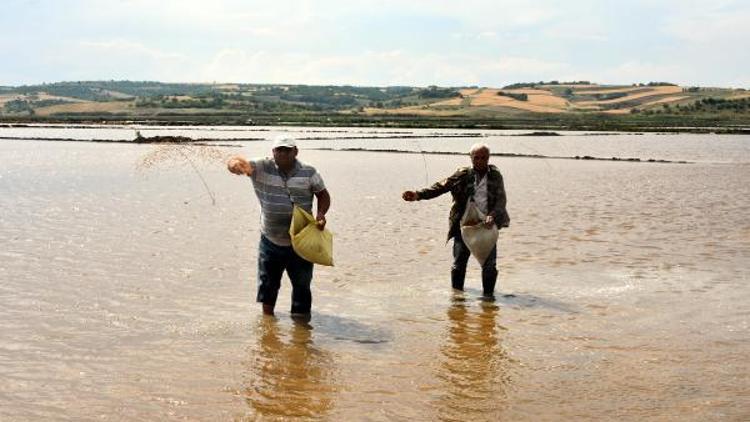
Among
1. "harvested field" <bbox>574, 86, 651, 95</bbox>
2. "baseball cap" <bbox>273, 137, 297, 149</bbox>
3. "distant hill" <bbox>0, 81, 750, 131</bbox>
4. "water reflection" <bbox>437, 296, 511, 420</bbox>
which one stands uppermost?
"harvested field" <bbox>574, 86, 651, 95</bbox>

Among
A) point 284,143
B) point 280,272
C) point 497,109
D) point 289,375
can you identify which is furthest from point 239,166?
point 497,109

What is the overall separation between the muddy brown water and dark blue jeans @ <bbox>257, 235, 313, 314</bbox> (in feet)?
0.59

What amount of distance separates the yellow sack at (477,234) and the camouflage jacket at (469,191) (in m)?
0.10

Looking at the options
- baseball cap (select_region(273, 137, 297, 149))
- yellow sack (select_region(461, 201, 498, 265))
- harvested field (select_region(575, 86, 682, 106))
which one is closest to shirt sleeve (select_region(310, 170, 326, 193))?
baseball cap (select_region(273, 137, 297, 149))

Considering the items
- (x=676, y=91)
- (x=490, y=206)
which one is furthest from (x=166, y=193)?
(x=676, y=91)

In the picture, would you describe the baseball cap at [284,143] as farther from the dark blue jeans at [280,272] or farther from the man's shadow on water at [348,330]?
the man's shadow on water at [348,330]

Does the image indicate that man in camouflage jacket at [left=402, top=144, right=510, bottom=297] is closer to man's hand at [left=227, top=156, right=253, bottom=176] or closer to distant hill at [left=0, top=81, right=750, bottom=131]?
man's hand at [left=227, top=156, right=253, bottom=176]

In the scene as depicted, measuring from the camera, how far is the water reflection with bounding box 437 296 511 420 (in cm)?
472

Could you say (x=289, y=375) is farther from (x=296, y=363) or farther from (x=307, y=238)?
(x=307, y=238)

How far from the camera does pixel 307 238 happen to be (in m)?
6.36

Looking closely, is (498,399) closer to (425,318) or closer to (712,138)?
(425,318)

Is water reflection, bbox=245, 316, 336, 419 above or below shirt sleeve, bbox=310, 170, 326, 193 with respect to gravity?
below

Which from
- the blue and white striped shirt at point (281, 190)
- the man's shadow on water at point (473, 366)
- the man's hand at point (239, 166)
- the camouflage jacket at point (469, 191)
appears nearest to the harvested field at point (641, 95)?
the camouflage jacket at point (469, 191)

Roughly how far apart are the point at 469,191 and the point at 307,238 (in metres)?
1.90
